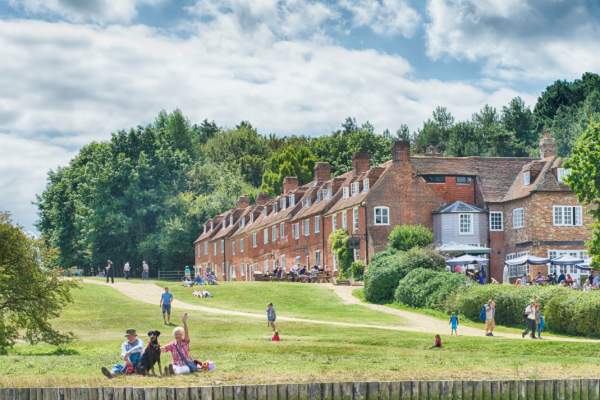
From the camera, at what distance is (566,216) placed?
79688 mm

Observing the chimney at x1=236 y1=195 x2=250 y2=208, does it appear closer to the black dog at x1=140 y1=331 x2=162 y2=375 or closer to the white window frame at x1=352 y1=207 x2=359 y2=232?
the white window frame at x1=352 y1=207 x2=359 y2=232

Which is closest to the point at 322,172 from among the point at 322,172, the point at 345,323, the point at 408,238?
the point at 322,172

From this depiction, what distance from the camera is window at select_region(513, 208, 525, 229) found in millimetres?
80881

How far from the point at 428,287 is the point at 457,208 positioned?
2132cm

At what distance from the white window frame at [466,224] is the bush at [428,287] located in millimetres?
17408

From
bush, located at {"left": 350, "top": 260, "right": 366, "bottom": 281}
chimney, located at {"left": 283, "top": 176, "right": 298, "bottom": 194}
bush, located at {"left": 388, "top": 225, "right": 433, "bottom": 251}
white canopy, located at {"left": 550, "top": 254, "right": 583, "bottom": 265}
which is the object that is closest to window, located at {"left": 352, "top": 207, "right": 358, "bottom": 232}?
bush, located at {"left": 350, "top": 260, "right": 366, "bottom": 281}

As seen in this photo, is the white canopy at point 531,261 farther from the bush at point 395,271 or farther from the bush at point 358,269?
the bush at point 358,269

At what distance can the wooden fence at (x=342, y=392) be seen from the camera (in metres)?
22.7

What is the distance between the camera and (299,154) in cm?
12912

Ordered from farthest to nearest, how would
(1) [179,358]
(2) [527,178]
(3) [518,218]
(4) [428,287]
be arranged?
(2) [527,178], (3) [518,218], (4) [428,287], (1) [179,358]

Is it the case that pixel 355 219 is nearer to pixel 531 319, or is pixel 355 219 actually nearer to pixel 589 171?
pixel 589 171

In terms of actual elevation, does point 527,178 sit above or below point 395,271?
above

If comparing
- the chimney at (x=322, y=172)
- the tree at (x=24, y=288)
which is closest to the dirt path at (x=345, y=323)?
the tree at (x=24, y=288)

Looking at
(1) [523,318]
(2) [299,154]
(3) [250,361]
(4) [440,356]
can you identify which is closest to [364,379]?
(3) [250,361]
